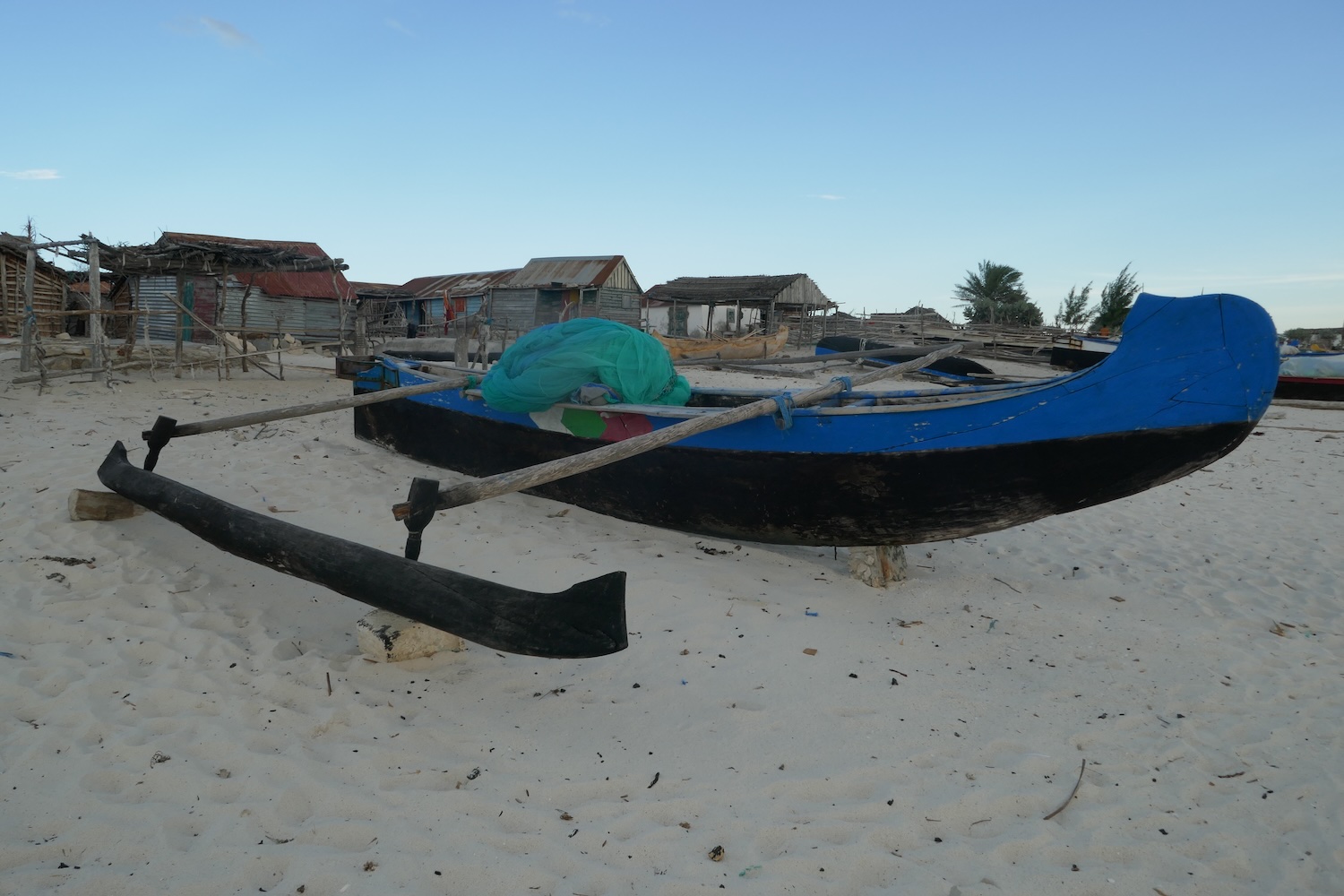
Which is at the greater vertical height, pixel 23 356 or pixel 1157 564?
pixel 23 356

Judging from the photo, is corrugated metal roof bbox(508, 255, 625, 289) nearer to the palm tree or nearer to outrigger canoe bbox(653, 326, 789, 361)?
outrigger canoe bbox(653, 326, 789, 361)

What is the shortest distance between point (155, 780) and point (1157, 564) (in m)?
5.49

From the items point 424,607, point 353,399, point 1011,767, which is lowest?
point 1011,767

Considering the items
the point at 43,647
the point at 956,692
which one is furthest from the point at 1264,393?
the point at 43,647

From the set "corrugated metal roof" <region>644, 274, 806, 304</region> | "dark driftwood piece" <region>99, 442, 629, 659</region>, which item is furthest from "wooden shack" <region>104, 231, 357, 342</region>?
"dark driftwood piece" <region>99, 442, 629, 659</region>

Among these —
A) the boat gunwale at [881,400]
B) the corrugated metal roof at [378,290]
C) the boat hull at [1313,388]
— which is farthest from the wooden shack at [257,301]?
the boat hull at [1313,388]

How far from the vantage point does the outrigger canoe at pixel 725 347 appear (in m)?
18.6

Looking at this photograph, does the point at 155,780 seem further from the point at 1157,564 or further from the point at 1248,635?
the point at 1157,564

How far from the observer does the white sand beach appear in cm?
195

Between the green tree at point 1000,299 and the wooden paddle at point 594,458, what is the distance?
93.0 feet

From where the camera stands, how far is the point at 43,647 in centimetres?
285

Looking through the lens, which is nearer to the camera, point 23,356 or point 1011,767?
point 1011,767

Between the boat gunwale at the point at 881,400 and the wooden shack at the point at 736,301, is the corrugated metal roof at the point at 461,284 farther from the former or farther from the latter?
the boat gunwale at the point at 881,400

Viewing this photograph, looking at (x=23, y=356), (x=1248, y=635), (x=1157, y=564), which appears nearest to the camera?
(x=1248, y=635)
